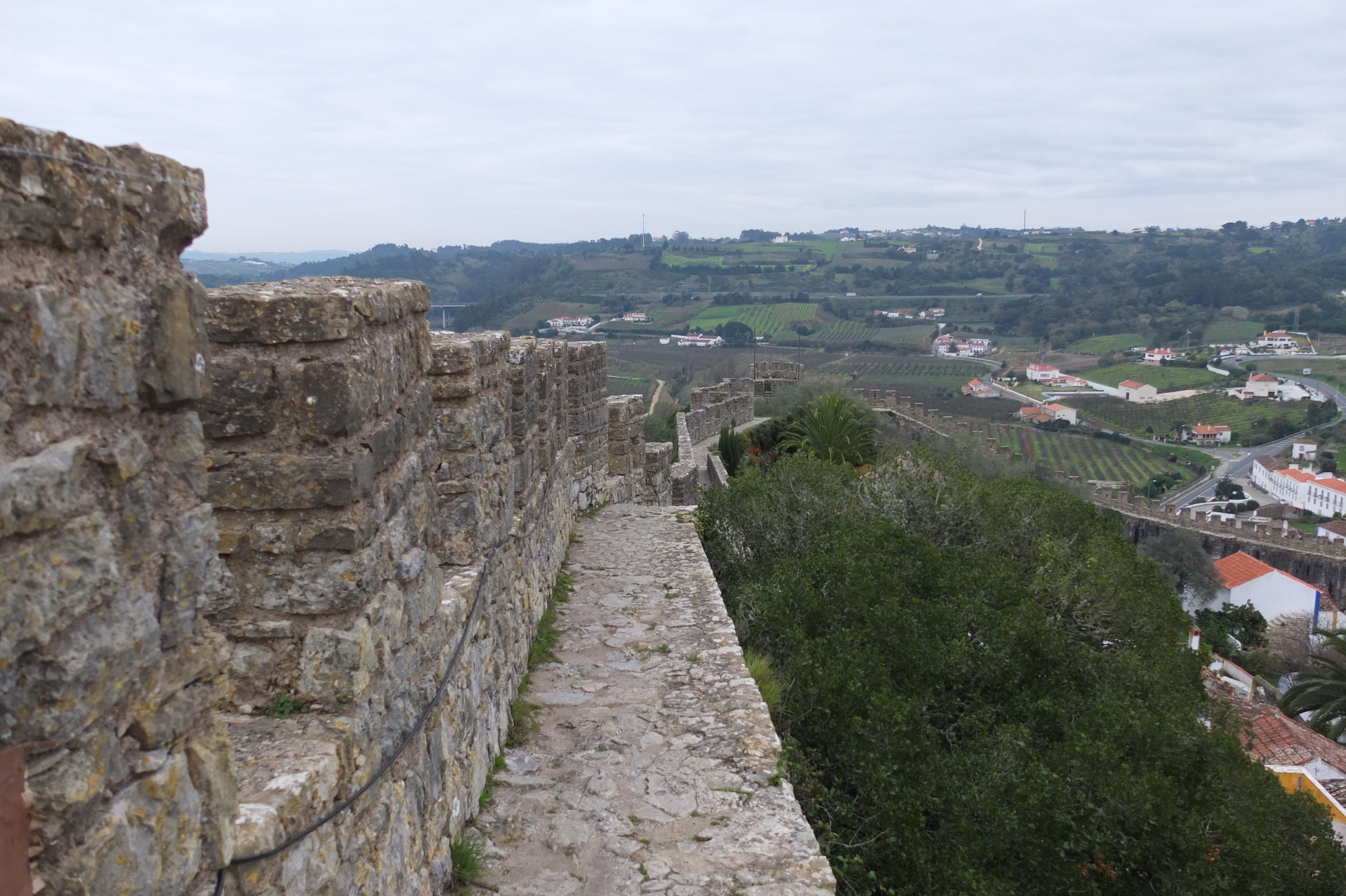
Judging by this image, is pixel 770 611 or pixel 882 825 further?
pixel 770 611

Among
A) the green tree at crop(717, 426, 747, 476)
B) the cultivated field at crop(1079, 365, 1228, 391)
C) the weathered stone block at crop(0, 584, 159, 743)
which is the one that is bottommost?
the cultivated field at crop(1079, 365, 1228, 391)

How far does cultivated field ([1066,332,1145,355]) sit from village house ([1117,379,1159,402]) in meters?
14.6

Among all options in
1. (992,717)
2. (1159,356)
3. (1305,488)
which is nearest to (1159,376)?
(1159,356)

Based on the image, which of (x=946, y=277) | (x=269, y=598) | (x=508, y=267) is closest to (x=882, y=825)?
(x=269, y=598)

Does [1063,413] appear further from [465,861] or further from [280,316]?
[280,316]

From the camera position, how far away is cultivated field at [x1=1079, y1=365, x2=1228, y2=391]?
193 feet

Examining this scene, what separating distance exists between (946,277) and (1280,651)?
3227 inches

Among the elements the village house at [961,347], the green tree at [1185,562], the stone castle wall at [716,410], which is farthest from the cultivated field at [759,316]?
the stone castle wall at [716,410]

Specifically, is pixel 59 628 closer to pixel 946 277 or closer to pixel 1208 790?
pixel 1208 790

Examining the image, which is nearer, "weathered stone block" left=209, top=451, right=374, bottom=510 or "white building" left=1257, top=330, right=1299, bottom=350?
"weathered stone block" left=209, top=451, right=374, bottom=510

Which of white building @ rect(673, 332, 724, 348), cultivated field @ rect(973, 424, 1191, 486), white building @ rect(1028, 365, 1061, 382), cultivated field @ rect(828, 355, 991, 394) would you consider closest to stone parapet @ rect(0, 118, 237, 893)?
cultivated field @ rect(973, 424, 1191, 486)

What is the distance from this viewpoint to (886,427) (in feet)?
86.5

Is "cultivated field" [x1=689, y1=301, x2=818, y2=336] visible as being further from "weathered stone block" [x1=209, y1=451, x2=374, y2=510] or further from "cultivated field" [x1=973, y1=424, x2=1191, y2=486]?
"weathered stone block" [x1=209, y1=451, x2=374, y2=510]

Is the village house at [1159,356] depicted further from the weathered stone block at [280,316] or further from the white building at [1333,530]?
the weathered stone block at [280,316]
